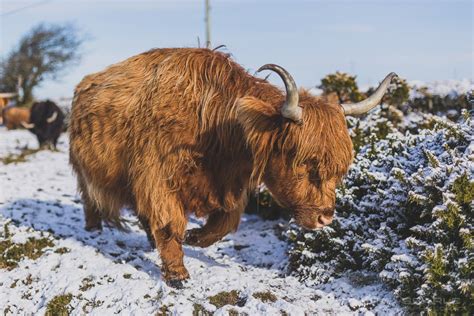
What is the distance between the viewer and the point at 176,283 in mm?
Answer: 4684

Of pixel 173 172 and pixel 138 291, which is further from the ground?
pixel 173 172

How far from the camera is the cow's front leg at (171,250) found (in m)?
4.75

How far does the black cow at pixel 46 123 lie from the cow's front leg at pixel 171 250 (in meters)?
12.3

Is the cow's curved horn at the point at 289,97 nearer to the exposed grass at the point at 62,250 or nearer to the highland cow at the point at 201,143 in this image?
the highland cow at the point at 201,143

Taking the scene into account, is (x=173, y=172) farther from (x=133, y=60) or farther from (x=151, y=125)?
(x=133, y=60)

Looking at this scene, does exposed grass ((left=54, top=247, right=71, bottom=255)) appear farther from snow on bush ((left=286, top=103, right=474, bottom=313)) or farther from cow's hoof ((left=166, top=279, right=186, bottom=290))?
snow on bush ((left=286, top=103, right=474, bottom=313))

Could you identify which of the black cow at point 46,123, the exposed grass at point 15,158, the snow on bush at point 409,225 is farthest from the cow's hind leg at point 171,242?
the black cow at point 46,123

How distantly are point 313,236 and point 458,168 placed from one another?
4.71ft

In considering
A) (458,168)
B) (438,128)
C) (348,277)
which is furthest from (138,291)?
(438,128)

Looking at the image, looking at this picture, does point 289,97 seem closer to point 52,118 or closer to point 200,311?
point 200,311

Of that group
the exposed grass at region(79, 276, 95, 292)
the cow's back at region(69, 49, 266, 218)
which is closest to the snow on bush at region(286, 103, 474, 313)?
the cow's back at region(69, 49, 266, 218)

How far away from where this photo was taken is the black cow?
16.4 m

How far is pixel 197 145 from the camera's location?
459 centimetres

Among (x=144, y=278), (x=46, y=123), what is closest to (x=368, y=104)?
(x=144, y=278)
